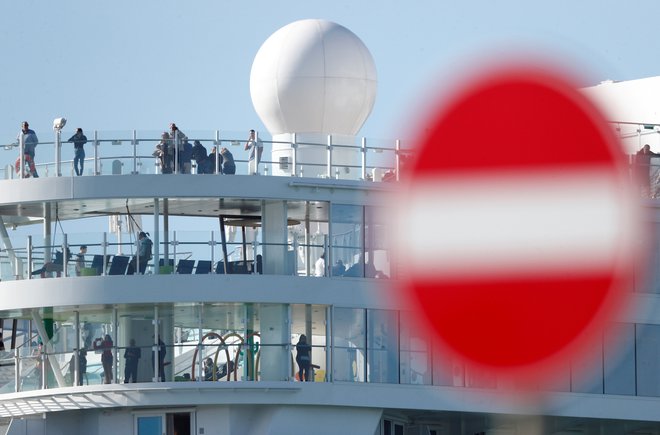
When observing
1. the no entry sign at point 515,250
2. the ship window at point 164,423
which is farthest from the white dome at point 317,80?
the ship window at point 164,423

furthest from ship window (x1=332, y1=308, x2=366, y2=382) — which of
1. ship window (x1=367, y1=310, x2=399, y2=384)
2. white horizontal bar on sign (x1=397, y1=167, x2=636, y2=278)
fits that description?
white horizontal bar on sign (x1=397, y1=167, x2=636, y2=278)

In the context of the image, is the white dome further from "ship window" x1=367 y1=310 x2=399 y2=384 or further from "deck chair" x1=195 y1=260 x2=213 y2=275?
"deck chair" x1=195 y1=260 x2=213 y2=275

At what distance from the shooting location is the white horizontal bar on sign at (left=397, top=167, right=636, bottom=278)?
81750mm

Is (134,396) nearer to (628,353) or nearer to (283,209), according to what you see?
(283,209)

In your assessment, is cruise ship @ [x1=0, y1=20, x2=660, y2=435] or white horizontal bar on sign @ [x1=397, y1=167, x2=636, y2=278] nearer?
cruise ship @ [x1=0, y1=20, x2=660, y2=435]

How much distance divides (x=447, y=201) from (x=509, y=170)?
5243 mm

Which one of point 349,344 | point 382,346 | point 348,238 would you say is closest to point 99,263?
point 348,238

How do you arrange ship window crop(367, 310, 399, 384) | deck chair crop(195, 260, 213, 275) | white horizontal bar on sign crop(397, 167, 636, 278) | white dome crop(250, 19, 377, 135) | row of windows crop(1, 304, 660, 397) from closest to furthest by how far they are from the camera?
row of windows crop(1, 304, 660, 397) → deck chair crop(195, 260, 213, 275) → ship window crop(367, 310, 399, 384) → white horizontal bar on sign crop(397, 167, 636, 278) → white dome crop(250, 19, 377, 135)

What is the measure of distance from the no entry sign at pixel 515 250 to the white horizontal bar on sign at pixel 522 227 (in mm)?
31

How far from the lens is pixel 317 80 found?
3433 inches

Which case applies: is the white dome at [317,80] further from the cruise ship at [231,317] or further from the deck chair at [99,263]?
the deck chair at [99,263]

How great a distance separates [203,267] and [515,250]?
10969 millimetres

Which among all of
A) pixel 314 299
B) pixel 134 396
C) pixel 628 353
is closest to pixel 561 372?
pixel 628 353

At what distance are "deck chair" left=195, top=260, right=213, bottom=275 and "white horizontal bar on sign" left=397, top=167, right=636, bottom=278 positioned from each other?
7181 millimetres
